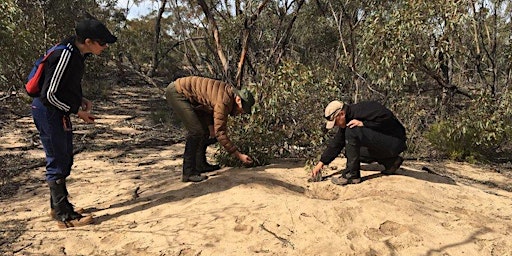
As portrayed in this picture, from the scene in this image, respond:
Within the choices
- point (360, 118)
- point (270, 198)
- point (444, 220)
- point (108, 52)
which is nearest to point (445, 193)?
point (444, 220)

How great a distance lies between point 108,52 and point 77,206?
39.8 ft

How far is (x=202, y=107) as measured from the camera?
13.9 feet

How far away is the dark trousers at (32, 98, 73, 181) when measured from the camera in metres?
3.08

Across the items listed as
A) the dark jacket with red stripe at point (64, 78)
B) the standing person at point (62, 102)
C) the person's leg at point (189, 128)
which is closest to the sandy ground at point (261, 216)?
the person's leg at point (189, 128)

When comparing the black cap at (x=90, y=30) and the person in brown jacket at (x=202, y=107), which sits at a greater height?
the black cap at (x=90, y=30)

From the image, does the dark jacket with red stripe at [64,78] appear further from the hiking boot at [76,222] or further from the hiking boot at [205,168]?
the hiking boot at [205,168]

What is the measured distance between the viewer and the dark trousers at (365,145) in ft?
13.8

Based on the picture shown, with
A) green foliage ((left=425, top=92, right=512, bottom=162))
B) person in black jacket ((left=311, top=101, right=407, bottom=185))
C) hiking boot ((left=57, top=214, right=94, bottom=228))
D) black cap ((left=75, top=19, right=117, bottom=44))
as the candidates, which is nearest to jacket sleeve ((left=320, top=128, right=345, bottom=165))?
person in black jacket ((left=311, top=101, right=407, bottom=185))

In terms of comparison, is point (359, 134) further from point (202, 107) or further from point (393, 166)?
point (202, 107)

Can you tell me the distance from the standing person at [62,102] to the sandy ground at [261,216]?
0.34 meters

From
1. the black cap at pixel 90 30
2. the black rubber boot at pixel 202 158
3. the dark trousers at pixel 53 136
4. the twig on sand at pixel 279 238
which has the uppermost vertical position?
the black cap at pixel 90 30

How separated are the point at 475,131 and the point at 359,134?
13.2 feet

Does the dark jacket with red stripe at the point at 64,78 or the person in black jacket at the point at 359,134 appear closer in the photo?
the dark jacket with red stripe at the point at 64,78

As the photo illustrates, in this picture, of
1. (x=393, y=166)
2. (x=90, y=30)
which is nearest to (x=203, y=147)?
(x=90, y=30)
